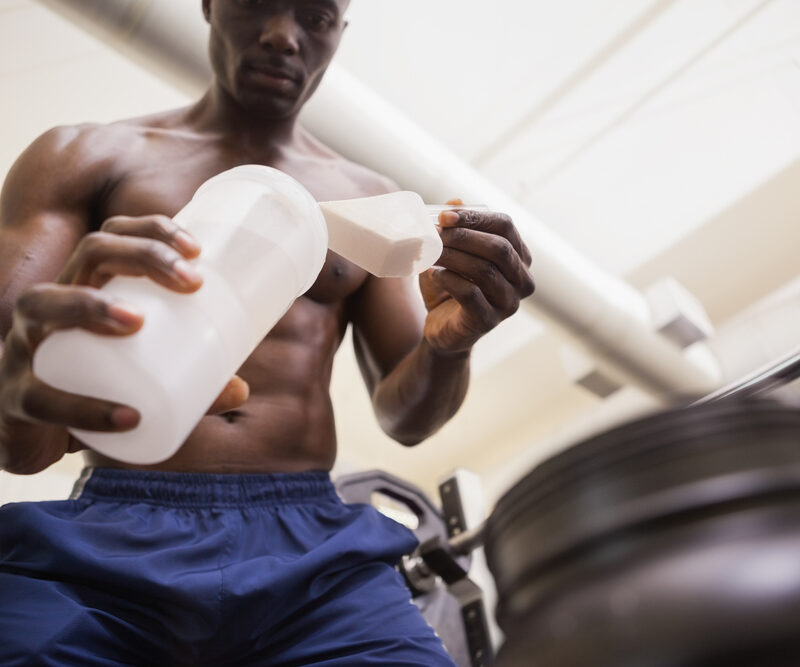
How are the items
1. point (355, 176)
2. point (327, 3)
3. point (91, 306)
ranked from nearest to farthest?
1. point (91, 306)
2. point (327, 3)
3. point (355, 176)

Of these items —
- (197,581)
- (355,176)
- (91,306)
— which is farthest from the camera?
(355,176)

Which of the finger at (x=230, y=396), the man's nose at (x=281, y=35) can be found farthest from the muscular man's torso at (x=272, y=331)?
the finger at (x=230, y=396)

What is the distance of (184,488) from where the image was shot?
82 centimetres

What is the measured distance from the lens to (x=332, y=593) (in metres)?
0.79

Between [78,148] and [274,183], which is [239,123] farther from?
[274,183]

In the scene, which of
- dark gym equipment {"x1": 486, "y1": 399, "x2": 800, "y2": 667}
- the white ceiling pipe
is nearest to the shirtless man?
dark gym equipment {"x1": 486, "y1": 399, "x2": 800, "y2": 667}

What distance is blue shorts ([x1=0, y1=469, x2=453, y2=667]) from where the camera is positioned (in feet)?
2.27

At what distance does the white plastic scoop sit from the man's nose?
0.43 metres

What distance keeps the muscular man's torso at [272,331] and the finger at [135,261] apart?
378 millimetres

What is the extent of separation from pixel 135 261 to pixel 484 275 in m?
0.36

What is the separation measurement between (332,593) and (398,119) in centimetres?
137

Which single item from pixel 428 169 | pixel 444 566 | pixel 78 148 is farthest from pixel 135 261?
pixel 428 169

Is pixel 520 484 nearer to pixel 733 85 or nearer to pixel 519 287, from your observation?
pixel 519 287

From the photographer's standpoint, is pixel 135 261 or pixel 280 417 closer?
pixel 135 261
